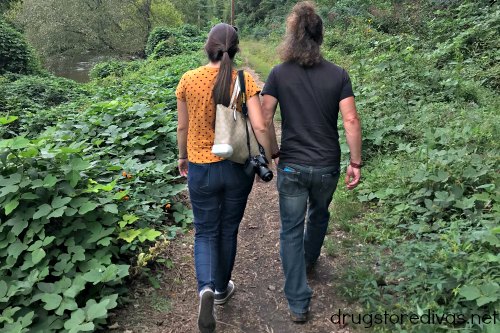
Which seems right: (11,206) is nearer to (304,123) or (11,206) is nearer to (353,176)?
(304,123)

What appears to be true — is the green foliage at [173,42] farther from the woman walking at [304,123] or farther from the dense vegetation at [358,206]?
the woman walking at [304,123]

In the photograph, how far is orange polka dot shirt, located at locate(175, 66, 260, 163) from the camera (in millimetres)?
2807

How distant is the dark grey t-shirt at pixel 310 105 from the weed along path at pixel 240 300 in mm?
1196

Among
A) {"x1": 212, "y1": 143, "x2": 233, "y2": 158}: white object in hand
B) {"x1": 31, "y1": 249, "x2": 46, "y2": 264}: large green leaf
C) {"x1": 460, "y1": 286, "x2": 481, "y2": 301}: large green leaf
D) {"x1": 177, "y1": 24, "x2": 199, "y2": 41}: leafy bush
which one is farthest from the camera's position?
{"x1": 177, "y1": 24, "x2": 199, "y2": 41}: leafy bush

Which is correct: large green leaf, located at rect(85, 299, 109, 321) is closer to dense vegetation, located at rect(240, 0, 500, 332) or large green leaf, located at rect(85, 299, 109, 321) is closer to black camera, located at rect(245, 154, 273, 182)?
black camera, located at rect(245, 154, 273, 182)

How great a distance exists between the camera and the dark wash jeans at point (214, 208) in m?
2.86

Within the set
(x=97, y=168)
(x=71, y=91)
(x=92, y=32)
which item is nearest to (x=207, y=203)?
(x=97, y=168)

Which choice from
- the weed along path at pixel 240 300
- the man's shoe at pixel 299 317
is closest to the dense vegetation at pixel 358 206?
the weed along path at pixel 240 300

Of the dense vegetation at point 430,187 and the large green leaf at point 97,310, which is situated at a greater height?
the dense vegetation at point 430,187

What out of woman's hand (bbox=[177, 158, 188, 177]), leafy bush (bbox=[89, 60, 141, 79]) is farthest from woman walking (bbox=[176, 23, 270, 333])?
leafy bush (bbox=[89, 60, 141, 79])

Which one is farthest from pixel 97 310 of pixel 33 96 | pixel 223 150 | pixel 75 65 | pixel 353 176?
pixel 75 65

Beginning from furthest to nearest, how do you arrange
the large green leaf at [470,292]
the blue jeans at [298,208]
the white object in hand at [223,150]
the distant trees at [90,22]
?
the distant trees at [90,22] < the blue jeans at [298,208] < the white object in hand at [223,150] < the large green leaf at [470,292]

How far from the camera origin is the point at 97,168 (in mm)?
4539

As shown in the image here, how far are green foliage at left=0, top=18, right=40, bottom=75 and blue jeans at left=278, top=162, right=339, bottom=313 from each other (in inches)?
858
